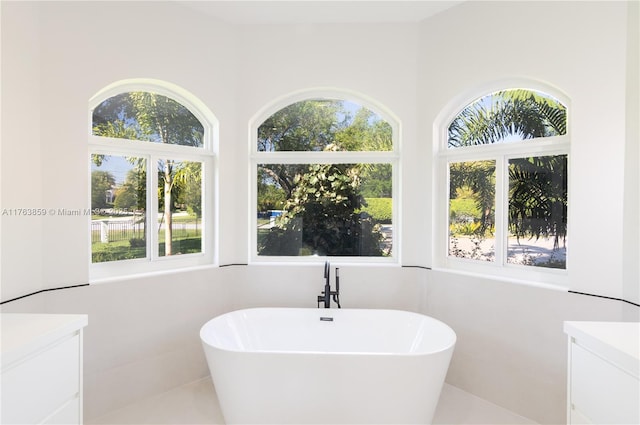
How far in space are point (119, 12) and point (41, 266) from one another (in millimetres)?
1798

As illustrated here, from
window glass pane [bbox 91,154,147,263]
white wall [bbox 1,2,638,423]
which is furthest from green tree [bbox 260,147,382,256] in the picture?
window glass pane [bbox 91,154,147,263]

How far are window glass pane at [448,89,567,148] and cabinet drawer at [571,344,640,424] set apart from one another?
5.33 ft

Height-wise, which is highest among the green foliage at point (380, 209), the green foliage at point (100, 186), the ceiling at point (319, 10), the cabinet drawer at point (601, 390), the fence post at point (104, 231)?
the ceiling at point (319, 10)

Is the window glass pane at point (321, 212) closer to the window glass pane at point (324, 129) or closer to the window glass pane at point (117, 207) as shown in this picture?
the window glass pane at point (324, 129)

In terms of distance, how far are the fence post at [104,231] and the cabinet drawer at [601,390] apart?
291 centimetres

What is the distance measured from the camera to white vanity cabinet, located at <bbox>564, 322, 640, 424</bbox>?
1.25 m

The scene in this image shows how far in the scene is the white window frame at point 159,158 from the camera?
8.68 ft

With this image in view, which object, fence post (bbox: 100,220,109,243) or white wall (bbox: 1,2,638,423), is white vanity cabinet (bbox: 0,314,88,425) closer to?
white wall (bbox: 1,2,638,423)

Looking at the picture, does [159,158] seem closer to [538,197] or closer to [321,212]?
[321,212]

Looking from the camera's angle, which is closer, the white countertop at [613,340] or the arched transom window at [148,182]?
the white countertop at [613,340]

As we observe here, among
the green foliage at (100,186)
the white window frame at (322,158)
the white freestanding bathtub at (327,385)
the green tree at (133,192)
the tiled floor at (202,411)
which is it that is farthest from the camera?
the white window frame at (322,158)

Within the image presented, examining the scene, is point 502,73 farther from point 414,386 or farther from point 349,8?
point 414,386

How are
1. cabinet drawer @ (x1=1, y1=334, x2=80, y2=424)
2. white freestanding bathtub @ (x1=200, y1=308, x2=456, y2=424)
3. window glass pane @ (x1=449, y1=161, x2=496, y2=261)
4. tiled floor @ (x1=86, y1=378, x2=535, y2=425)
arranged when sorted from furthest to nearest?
window glass pane @ (x1=449, y1=161, x2=496, y2=261) < tiled floor @ (x1=86, y1=378, x2=535, y2=425) < white freestanding bathtub @ (x1=200, y1=308, x2=456, y2=424) < cabinet drawer @ (x1=1, y1=334, x2=80, y2=424)

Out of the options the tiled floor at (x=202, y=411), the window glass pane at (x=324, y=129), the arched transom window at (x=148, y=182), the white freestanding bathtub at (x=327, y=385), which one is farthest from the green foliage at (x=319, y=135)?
the tiled floor at (x=202, y=411)
